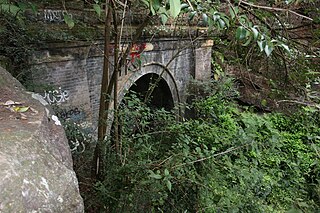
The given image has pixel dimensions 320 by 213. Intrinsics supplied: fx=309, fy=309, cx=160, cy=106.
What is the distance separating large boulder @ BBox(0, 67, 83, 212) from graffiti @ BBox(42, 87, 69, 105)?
7.32 feet

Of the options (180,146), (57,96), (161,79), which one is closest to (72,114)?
(57,96)

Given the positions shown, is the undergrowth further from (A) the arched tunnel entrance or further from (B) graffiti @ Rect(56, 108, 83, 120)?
(A) the arched tunnel entrance

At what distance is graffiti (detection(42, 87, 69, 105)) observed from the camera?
13.2 feet

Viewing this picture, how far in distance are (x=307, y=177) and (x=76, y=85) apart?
463 centimetres

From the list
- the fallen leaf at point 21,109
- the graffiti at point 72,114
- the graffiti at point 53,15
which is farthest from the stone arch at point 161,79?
the fallen leaf at point 21,109

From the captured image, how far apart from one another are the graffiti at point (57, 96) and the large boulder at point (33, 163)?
2232mm

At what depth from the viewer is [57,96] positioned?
4.35 metres

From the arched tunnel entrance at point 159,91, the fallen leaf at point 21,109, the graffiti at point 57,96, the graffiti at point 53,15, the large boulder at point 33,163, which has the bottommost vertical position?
the arched tunnel entrance at point 159,91

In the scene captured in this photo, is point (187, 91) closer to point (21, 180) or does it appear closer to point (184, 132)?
point (184, 132)

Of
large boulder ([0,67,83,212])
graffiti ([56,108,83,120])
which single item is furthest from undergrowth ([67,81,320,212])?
graffiti ([56,108,83,120])

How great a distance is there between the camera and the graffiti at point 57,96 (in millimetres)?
4023

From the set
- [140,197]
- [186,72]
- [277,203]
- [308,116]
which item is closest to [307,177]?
[277,203]

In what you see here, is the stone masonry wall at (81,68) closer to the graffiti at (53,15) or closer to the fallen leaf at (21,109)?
the graffiti at (53,15)

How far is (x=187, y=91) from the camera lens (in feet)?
26.2
